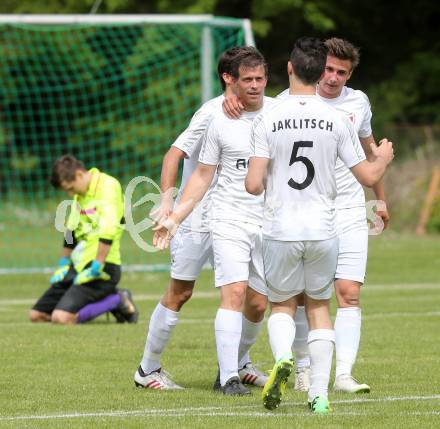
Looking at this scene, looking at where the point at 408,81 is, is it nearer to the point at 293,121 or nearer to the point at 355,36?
the point at 355,36

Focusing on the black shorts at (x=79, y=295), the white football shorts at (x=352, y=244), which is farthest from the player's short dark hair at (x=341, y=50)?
the black shorts at (x=79, y=295)

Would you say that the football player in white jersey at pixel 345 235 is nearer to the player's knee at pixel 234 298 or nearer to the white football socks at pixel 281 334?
the player's knee at pixel 234 298

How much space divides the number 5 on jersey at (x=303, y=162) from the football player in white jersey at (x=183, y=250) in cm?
145

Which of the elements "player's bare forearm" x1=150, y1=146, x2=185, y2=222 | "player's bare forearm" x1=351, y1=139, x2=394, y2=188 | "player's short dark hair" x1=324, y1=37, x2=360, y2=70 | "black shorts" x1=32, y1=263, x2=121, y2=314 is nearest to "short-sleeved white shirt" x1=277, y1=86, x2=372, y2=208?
"player's short dark hair" x1=324, y1=37, x2=360, y2=70

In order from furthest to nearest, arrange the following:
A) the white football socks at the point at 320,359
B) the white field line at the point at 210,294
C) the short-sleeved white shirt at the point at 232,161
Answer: the white field line at the point at 210,294, the short-sleeved white shirt at the point at 232,161, the white football socks at the point at 320,359

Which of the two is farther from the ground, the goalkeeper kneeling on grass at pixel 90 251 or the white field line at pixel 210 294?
the goalkeeper kneeling on grass at pixel 90 251

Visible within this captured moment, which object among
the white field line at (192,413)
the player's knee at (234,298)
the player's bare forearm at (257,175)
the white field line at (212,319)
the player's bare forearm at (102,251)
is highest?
the player's bare forearm at (257,175)

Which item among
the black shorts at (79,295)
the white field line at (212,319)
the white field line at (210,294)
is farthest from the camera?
the white field line at (210,294)

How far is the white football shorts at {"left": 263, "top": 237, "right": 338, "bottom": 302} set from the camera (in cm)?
698

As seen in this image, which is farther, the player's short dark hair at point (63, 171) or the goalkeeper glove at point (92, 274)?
the goalkeeper glove at point (92, 274)

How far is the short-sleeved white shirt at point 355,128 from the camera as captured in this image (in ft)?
27.9

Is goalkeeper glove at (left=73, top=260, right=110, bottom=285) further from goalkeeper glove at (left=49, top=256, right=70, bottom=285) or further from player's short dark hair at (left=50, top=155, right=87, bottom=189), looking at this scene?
player's short dark hair at (left=50, top=155, right=87, bottom=189)

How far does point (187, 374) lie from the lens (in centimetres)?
918

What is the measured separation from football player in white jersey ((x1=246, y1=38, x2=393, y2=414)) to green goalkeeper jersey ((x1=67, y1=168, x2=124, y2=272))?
6.14 metres
